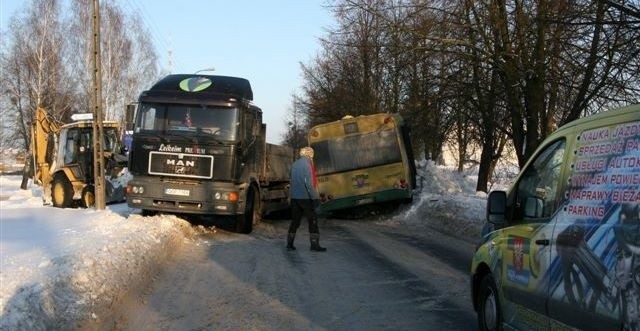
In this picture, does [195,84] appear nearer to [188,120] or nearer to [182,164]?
[188,120]

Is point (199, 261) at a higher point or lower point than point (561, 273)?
lower

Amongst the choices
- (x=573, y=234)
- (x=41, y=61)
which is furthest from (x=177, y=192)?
(x=41, y=61)

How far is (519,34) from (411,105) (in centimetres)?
655

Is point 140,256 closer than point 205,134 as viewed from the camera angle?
Yes

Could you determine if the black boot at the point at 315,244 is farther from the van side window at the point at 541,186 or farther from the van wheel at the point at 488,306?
the van side window at the point at 541,186

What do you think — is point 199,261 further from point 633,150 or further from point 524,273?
point 633,150

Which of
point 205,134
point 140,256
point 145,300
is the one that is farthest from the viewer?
point 205,134

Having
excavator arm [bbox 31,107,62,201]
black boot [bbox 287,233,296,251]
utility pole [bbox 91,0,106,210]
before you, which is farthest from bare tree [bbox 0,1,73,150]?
black boot [bbox 287,233,296,251]

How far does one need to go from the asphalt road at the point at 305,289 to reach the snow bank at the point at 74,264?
0.28m

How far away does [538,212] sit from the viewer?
482cm

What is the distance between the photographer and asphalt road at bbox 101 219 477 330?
6.83 m

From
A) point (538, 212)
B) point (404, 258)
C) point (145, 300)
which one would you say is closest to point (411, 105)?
point (404, 258)

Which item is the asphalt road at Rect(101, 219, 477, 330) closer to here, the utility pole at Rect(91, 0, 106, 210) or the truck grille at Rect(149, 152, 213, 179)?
the truck grille at Rect(149, 152, 213, 179)

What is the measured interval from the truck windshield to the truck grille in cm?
54
